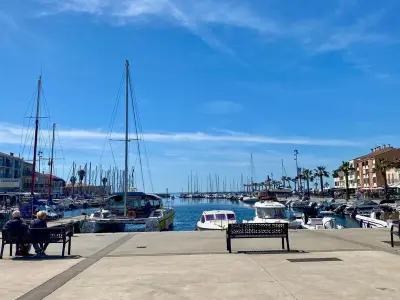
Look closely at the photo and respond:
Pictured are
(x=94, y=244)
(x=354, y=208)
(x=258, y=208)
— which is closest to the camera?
(x=94, y=244)

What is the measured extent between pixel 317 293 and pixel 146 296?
117 inches

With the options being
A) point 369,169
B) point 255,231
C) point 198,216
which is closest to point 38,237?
point 255,231

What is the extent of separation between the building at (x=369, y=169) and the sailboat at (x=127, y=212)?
8172cm

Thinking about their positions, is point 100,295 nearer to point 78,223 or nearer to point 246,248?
point 246,248

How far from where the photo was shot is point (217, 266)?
10133 millimetres

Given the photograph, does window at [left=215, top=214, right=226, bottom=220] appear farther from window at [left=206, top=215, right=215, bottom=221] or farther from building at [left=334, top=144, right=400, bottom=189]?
building at [left=334, top=144, right=400, bottom=189]

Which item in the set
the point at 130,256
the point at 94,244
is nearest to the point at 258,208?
the point at 94,244

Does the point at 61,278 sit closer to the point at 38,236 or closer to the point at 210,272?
the point at 210,272

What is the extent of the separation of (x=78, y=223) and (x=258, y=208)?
15.4 metres

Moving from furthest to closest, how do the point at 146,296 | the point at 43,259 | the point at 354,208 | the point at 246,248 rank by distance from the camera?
1. the point at 354,208
2. the point at 246,248
3. the point at 43,259
4. the point at 146,296

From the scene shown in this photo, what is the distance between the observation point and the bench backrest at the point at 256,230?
12.8 metres

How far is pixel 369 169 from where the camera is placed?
385ft

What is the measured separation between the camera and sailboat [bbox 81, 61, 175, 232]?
28.7 m

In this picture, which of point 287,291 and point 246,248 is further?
point 246,248
